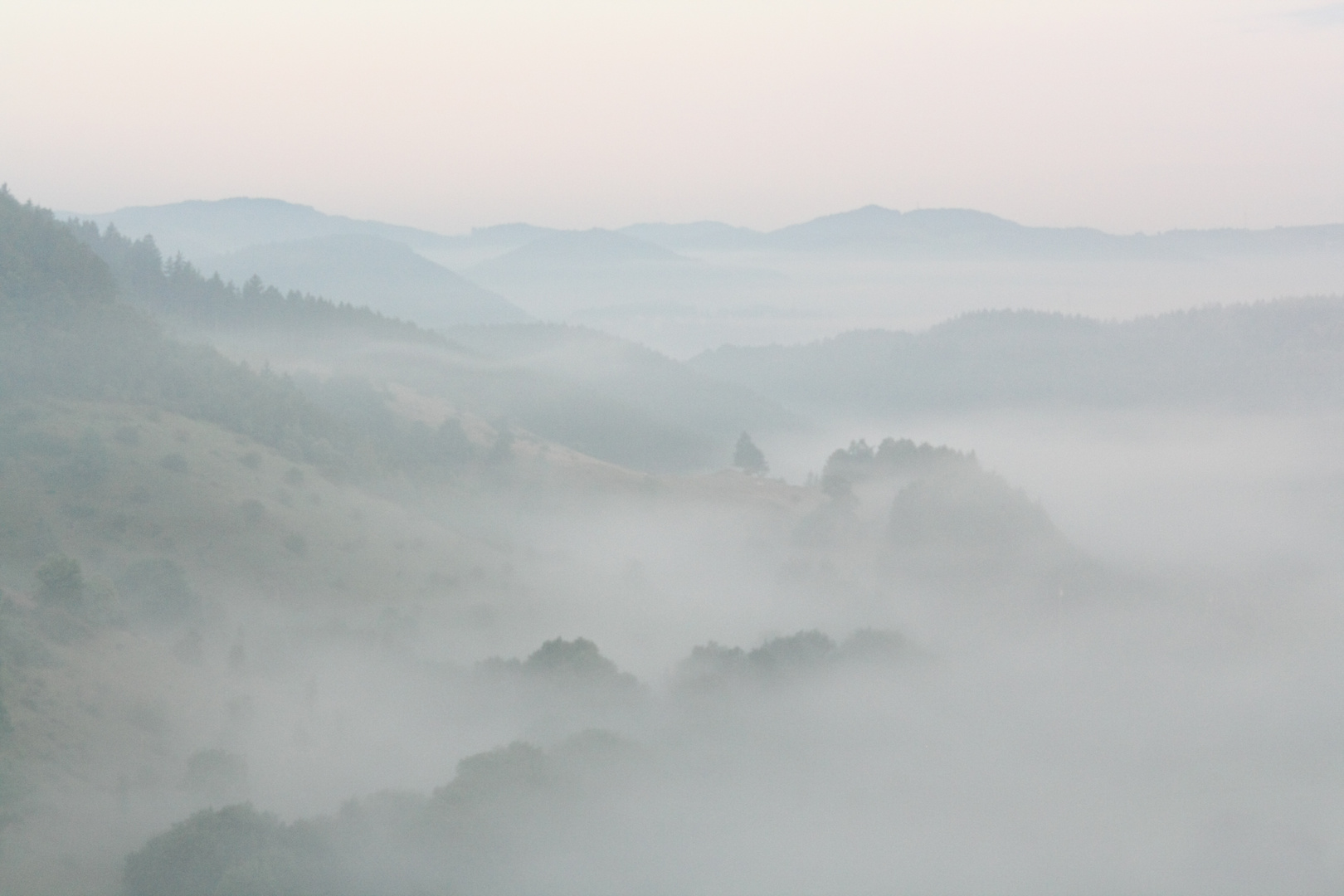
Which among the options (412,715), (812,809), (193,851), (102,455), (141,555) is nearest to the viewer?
(193,851)

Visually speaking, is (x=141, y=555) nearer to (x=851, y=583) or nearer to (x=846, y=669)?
(x=846, y=669)

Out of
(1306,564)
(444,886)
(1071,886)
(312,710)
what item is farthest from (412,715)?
(1306,564)

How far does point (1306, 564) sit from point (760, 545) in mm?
84455

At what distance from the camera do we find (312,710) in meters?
47.3

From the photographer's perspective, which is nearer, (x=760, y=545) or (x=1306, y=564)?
(x=760, y=545)

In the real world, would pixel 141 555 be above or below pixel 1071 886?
above

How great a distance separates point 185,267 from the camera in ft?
468

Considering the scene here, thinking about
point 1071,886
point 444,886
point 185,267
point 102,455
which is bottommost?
point 1071,886

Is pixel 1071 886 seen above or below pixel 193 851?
below

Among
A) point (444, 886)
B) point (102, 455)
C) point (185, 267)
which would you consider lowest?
point (444, 886)

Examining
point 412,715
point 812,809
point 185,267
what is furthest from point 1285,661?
point 185,267

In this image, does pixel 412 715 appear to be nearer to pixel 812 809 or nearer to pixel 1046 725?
pixel 812 809

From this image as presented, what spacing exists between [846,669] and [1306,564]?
116452 mm

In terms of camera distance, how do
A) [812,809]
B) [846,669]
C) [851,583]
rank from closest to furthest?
[812,809] → [846,669] → [851,583]
